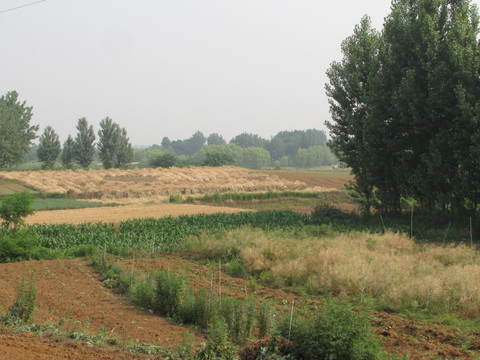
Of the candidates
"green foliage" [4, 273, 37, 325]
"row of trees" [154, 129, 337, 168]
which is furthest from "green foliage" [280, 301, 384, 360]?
"row of trees" [154, 129, 337, 168]

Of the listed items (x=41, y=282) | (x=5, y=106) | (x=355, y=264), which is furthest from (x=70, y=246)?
(x=5, y=106)

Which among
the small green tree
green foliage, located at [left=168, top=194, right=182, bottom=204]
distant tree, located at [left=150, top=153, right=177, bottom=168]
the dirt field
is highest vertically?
distant tree, located at [left=150, top=153, right=177, bottom=168]

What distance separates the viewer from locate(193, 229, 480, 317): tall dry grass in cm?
1021

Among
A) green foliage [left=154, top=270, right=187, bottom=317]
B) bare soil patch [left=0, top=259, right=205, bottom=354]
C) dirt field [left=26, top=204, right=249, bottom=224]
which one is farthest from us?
dirt field [left=26, top=204, right=249, bottom=224]

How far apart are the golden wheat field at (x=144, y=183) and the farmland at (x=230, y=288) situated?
88.6 feet

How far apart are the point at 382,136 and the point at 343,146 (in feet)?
10.5

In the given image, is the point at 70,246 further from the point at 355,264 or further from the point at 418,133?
the point at 418,133

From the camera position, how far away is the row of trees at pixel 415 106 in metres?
20.9

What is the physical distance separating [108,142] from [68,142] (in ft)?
24.2

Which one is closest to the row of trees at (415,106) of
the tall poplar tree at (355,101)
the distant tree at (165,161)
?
the tall poplar tree at (355,101)

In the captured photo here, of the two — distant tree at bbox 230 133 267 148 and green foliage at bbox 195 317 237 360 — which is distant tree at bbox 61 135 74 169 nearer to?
green foliage at bbox 195 317 237 360

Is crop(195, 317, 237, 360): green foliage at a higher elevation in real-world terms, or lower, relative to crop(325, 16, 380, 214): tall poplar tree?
lower

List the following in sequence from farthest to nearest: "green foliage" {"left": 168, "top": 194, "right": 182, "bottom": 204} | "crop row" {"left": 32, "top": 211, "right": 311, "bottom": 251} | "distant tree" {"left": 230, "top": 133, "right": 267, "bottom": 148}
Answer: "distant tree" {"left": 230, "top": 133, "right": 267, "bottom": 148}
"green foliage" {"left": 168, "top": 194, "right": 182, "bottom": 204}
"crop row" {"left": 32, "top": 211, "right": 311, "bottom": 251}

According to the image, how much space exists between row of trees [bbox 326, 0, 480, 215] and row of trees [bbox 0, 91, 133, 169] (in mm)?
67160
